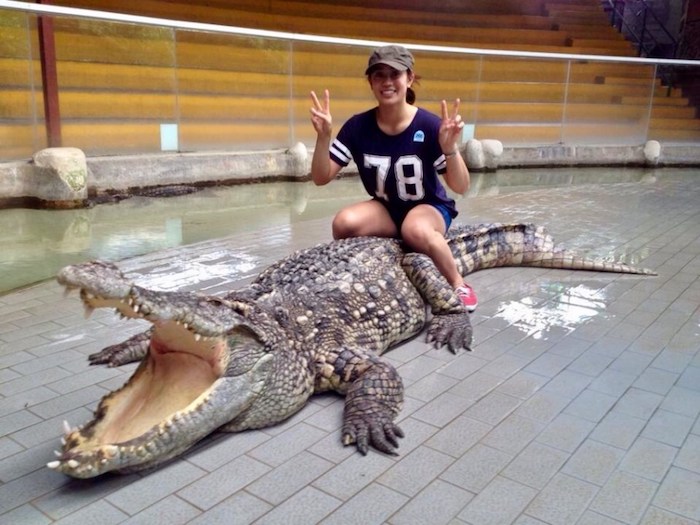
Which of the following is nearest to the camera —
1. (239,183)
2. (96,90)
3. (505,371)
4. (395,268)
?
(505,371)

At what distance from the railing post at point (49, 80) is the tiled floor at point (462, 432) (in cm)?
381

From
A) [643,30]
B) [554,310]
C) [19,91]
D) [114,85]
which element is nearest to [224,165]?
[114,85]

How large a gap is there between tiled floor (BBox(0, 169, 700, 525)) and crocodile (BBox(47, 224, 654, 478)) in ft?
0.35

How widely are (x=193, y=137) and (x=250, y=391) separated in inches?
266

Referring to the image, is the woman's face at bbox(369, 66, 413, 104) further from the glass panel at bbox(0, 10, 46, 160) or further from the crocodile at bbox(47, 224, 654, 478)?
the glass panel at bbox(0, 10, 46, 160)

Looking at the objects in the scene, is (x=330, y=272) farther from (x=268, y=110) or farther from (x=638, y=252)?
(x=268, y=110)

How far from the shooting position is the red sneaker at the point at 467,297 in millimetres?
3441

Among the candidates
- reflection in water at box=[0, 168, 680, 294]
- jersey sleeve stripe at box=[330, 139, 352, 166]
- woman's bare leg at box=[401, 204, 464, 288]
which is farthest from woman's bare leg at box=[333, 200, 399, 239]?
reflection in water at box=[0, 168, 680, 294]

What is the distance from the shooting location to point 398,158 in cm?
327

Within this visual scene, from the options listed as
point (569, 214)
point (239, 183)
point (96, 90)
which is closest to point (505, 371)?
point (569, 214)

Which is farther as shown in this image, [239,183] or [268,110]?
[268,110]

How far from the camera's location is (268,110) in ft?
29.8

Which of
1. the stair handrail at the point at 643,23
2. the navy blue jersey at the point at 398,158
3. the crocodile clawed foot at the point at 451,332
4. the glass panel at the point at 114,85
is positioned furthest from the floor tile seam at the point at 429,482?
the stair handrail at the point at 643,23

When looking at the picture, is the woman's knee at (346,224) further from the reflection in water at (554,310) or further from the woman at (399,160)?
the reflection in water at (554,310)
